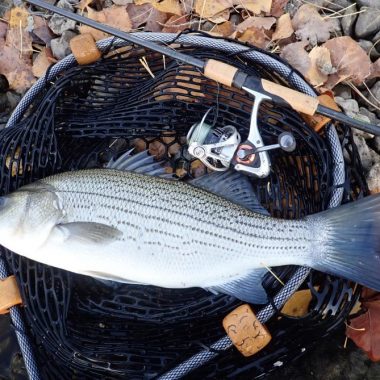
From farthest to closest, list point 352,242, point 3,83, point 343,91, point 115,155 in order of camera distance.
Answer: point 3,83 < point 343,91 < point 115,155 < point 352,242

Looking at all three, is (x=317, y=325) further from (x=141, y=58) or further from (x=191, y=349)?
(x=141, y=58)

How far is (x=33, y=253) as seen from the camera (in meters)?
2.82

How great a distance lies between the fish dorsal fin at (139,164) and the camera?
299 cm

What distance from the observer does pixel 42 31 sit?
139 inches

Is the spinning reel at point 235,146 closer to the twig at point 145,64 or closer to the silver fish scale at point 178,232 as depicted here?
the silver fish scale at point 178,232

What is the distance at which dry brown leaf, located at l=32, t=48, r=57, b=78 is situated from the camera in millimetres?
3443

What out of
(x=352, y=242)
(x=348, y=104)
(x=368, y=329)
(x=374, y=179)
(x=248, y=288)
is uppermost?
(x=348, y=104)

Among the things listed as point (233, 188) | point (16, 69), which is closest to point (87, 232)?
point (233, 188)

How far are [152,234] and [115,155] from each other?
66cm

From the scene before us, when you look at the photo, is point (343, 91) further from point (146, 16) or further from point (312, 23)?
point (146, 16)

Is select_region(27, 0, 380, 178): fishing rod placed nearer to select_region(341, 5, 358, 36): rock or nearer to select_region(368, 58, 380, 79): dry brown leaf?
select_region(368, 58, 380, 79): dry brown leaf

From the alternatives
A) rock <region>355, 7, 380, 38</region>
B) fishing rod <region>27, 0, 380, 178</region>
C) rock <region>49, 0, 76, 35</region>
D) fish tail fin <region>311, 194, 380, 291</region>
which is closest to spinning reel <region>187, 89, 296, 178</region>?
fishing rod <region>27, 0, 380, 178</region>

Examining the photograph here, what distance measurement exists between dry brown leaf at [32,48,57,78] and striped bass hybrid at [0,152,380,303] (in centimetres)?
95

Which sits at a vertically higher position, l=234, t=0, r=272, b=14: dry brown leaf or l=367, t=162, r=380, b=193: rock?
l=234, t=0, r=272, b=14: dry brown leaf
